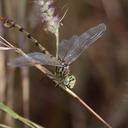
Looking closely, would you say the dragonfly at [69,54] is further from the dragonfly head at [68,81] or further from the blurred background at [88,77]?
the blurred background at [88,77]

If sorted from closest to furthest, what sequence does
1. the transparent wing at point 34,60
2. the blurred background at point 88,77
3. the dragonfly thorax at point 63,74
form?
1. the transparent wing at point 34,60
2. the dragonfly thorax at point 63,74
3. the blurred background at point 88,77

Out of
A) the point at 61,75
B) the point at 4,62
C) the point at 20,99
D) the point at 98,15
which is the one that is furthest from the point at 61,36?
the point at 61,75

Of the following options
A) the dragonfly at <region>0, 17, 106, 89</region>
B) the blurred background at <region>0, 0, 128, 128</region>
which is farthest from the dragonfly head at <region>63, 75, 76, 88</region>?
the blurred background at <region>0, 0, 128, 128</region>

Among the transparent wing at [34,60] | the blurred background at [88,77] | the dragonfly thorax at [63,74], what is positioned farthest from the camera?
the blurred background at [88,77]

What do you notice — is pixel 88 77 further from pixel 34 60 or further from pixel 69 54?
pixel 34 60

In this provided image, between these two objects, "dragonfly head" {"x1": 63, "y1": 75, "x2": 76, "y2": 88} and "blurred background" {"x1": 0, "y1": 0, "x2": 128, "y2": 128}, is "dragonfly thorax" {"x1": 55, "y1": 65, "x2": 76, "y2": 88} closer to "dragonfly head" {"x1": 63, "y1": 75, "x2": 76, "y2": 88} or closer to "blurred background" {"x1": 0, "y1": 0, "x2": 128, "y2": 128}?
"dragonfly head" {"x1": 63, "y1": 75, "x2": 76, "y2": 88}

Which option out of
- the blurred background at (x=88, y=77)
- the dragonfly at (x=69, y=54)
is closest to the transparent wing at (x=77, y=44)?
the dragonfly at (x=69, y=54)

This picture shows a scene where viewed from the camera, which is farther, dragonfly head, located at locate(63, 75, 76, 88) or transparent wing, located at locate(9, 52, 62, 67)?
dragonfly head, located at locate(63, 75, 76, 88)

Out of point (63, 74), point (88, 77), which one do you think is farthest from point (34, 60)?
point (88, 77)

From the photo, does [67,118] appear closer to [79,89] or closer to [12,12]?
[79,89]
